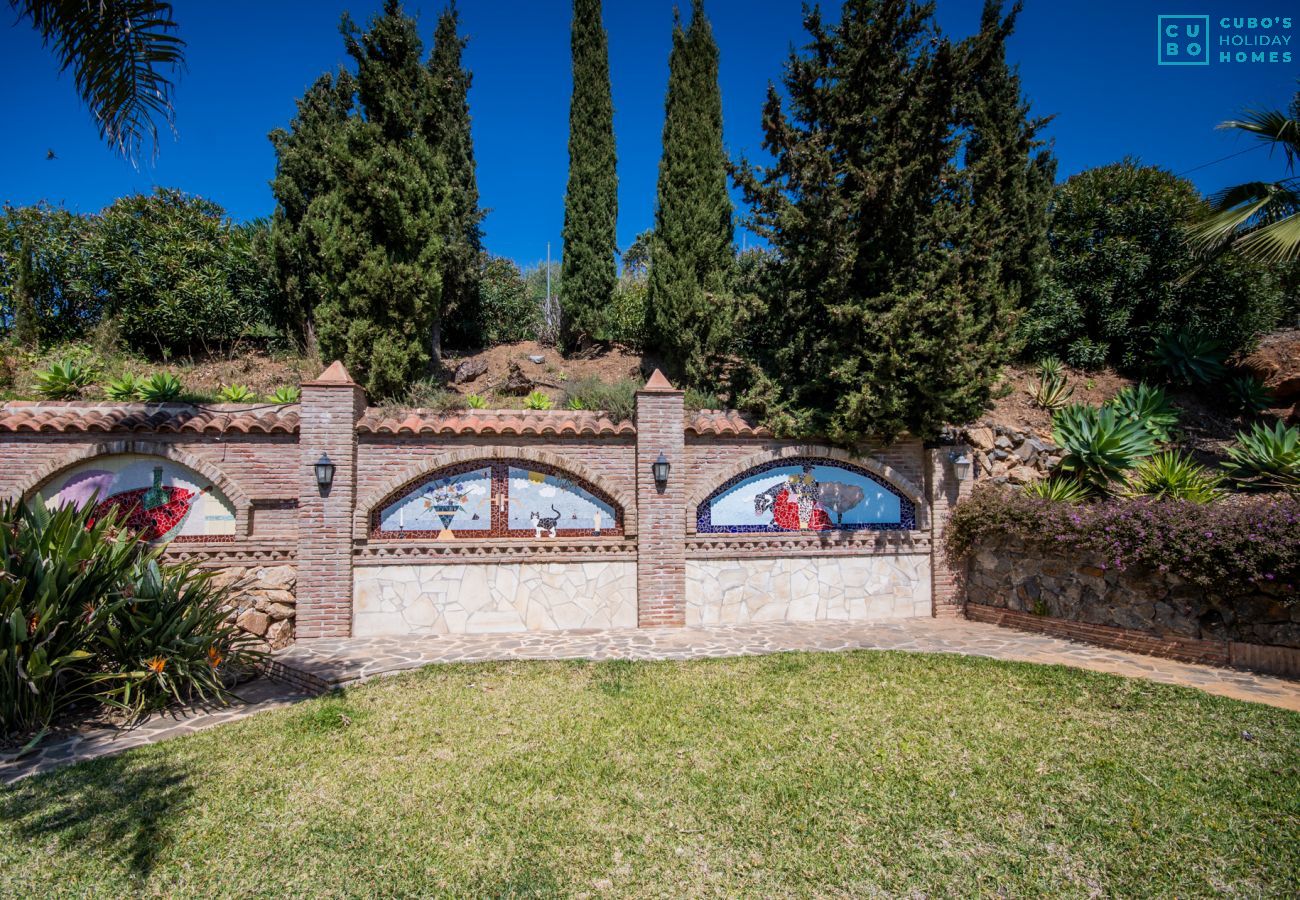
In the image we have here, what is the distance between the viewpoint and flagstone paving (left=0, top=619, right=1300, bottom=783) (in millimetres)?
5699

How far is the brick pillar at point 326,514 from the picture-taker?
8.52m

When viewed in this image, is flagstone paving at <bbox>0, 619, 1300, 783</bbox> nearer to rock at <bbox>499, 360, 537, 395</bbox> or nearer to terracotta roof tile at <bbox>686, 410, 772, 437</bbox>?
terracotta roof tile at <bbox>686, 410, 772, 437</bbox>

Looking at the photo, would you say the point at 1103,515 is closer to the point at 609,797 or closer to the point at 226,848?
the point at 609,797

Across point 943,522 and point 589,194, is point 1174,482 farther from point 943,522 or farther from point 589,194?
point 589,194

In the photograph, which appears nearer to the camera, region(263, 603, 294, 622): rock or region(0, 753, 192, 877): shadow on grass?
region(0, 753, 192, 877): shadow on grass

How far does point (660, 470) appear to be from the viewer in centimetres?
909

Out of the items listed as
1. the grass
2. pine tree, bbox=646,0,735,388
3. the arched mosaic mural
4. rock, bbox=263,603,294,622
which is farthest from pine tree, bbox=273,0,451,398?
the grass

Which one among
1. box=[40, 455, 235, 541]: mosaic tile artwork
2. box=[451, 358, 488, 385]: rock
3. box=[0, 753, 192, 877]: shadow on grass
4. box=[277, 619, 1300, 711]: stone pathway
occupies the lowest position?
box=[277, 619, 1300, 711]: stone pathway

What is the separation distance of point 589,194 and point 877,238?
10.7m

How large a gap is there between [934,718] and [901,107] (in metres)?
8.77

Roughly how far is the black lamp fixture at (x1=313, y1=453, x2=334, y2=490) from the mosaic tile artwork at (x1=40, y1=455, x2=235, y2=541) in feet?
4.83

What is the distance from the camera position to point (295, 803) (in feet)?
13.3

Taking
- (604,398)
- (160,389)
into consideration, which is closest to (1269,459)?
(604,398)

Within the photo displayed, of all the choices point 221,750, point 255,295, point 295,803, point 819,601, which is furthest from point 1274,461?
point 255,295
